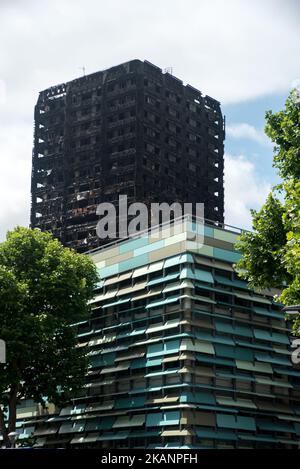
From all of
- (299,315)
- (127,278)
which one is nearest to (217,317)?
(127,278)

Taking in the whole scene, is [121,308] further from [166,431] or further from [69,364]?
[166,431]

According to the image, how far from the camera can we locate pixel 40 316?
41781mm

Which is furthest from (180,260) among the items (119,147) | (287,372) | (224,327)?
(119,147)

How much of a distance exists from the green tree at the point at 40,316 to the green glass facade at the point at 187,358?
2279mm

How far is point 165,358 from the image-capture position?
1549 inches

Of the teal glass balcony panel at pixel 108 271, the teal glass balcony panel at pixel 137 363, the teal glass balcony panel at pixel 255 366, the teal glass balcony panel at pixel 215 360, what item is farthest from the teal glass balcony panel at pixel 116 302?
the teal glass balcony panel at pixel 255 366

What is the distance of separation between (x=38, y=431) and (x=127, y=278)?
13002 mm

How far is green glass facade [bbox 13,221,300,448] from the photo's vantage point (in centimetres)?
3844

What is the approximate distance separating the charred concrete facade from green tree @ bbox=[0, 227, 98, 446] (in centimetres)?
4997

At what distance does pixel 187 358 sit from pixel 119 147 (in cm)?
6336

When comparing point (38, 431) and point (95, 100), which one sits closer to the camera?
point (38, 431)

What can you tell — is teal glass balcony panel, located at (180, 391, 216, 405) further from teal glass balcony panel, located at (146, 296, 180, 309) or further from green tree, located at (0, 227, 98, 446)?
green tree, located at (0, 227, 98, 446)

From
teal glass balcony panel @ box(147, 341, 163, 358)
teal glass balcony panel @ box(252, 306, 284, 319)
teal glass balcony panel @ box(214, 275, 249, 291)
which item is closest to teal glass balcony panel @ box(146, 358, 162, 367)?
A: teal glass balcony panel @ box(147, 341, 163, 358)

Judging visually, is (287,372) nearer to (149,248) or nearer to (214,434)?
(214,434)
